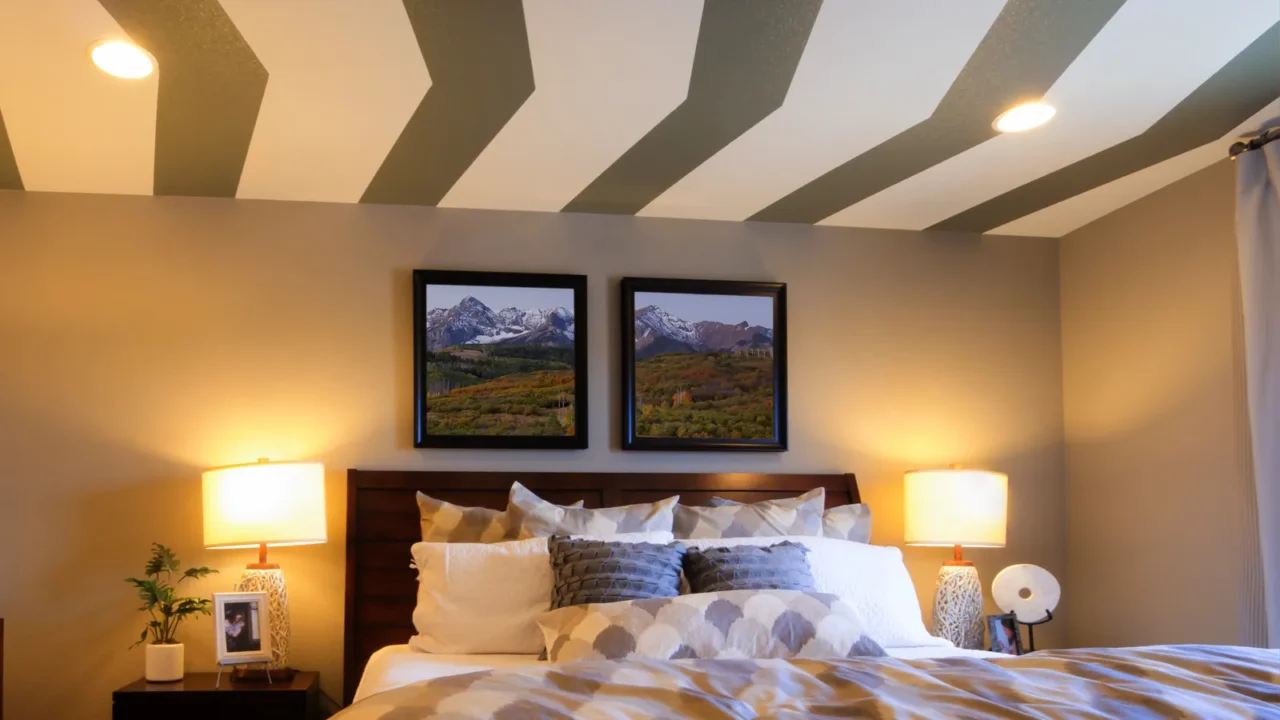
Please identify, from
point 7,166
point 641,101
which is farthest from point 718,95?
point 7,166

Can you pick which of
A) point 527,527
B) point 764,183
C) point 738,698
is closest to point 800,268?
point 764,183

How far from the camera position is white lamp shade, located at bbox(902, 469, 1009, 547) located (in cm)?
396

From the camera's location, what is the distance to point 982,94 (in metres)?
3.01

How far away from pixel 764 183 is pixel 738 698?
2195mm

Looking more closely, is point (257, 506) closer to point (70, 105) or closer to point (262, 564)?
point (262, 564)

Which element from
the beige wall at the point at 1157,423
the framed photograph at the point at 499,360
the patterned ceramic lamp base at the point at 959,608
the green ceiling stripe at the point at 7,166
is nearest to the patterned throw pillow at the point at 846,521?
the patterned ceramic lamp base at the point at 959,608

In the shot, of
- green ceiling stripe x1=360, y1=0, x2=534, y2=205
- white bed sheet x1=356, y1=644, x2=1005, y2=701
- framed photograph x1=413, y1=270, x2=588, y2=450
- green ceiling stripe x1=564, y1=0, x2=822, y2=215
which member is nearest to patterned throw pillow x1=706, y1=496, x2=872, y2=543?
white bed sheet x1=356, y1=644, x2=1005, y2=701

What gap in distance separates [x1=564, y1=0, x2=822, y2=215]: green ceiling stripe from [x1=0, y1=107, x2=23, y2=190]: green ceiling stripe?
5.93ft

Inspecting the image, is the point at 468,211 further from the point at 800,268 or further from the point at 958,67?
the point at 958,67

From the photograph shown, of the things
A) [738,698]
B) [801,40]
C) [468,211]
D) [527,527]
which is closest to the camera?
[738,698]

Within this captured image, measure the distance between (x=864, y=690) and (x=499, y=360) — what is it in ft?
7.64

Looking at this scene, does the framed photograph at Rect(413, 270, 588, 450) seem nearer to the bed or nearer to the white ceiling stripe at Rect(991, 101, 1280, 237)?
the bed

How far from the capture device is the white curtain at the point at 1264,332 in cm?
328

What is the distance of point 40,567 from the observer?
375cm
